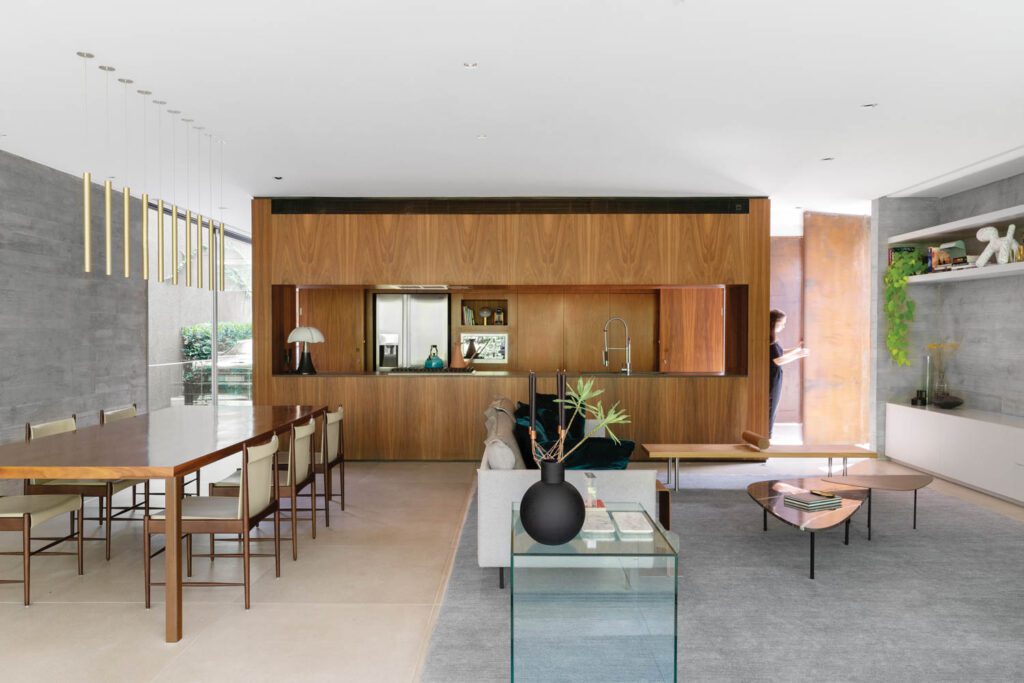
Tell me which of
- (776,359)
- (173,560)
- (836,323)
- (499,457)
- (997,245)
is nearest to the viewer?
(173,560)

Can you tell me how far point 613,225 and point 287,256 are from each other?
3.48 meters

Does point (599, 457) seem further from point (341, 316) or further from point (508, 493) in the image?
point (341, 316)

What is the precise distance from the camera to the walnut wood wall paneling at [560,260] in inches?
285

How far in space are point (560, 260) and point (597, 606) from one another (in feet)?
16.3

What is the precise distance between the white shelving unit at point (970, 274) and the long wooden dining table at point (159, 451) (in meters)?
5.84

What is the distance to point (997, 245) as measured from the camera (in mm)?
6008

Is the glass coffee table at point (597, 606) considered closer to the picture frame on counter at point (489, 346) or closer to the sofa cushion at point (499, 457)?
Answer: the sofa cushion at point (499, 457)

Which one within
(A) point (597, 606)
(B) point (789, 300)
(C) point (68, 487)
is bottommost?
(A) point (597, 606)

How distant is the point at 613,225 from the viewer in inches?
285

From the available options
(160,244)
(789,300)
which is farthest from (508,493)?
(789,300)

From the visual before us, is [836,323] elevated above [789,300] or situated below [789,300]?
below

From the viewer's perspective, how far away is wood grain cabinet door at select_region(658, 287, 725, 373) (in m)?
7.98

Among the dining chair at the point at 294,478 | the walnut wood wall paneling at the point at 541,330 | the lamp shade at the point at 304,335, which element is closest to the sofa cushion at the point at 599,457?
the dining chair at the point at 294,478

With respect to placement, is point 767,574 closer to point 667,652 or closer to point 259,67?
point 667,652
